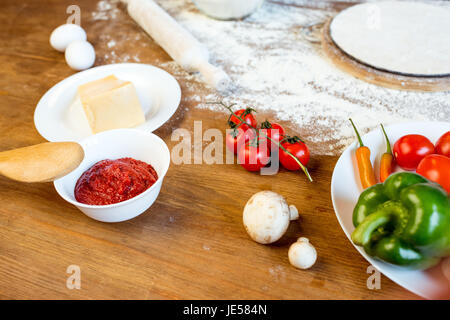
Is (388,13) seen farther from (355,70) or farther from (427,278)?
(427,278)

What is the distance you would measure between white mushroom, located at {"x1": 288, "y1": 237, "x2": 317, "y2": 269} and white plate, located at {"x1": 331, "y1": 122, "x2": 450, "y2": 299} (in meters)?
0.08

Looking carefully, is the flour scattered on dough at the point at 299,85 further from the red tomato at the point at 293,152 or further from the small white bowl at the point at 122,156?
the small white bowl at the point at 122,156

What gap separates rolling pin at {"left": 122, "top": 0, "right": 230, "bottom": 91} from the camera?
4.01ft

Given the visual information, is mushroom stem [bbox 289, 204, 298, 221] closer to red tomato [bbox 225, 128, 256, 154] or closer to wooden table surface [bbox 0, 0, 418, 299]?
wooden table surface [bbox 0, 0, 418, 299]

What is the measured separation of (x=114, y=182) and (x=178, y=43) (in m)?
0.71

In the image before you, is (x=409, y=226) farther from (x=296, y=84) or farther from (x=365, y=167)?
(x=296, y=84)

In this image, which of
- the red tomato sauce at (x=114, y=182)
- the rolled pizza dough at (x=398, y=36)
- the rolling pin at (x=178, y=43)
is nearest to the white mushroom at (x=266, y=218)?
the red tomato sauce at (x=114, y=182)

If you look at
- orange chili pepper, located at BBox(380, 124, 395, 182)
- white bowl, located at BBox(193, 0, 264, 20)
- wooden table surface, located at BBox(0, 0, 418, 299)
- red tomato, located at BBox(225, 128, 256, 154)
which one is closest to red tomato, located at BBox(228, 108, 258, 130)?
red tomato, located at BBox(225, 128, 256, 154)

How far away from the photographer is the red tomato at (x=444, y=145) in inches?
32.4

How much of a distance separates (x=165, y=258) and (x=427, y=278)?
1.68 feet

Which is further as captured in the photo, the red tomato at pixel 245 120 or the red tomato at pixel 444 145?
the red tomato at pixel 245 120

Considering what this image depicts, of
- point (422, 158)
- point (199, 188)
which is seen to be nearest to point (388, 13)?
point (422, 158)

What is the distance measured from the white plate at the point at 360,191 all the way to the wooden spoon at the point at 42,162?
584mm
